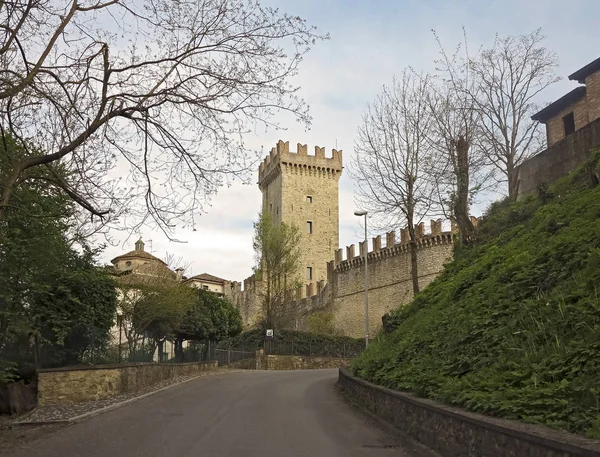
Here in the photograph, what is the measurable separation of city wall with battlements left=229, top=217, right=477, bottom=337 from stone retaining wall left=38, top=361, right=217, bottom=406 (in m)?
28.4

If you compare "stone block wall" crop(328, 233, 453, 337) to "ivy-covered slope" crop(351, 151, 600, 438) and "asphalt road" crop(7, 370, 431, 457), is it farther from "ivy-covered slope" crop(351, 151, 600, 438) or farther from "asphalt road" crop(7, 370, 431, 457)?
"asphalt road" crop(7, 370, 431, 457)

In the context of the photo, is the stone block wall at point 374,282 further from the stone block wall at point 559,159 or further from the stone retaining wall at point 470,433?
the stone retaining wall at point 470,433

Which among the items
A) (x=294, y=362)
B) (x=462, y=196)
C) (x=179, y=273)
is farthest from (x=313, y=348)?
(x=462, y=196)

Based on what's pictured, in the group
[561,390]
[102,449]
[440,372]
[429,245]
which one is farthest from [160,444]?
[429,245]

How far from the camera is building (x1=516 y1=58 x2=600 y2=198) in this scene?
64.8 ft

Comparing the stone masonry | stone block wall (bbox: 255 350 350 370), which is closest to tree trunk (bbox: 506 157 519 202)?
the stone masonry

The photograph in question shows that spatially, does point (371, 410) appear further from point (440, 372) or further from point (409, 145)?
point (409, 145)

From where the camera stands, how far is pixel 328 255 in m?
74.9

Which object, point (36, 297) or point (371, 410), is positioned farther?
point (36, 297)

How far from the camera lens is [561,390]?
6.72 m

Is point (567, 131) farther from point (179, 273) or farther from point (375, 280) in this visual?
point (375, 280)

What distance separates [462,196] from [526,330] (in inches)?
569

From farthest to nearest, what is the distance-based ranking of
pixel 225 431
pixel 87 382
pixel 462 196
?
1. pixel 462 196
2. pixel 87 382
3. pixel 225 431

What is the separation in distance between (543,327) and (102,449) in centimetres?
715
